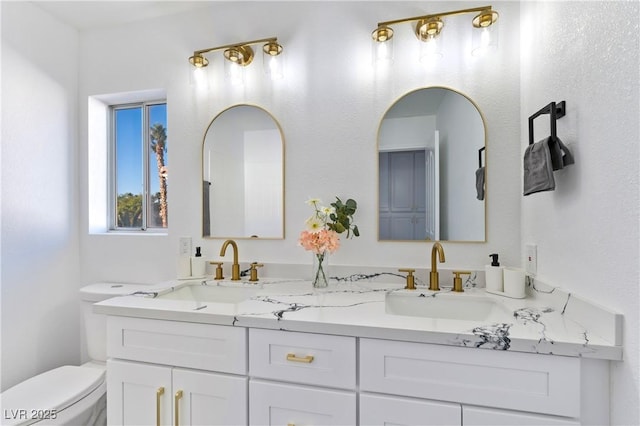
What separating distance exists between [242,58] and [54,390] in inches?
74.3

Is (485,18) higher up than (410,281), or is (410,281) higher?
(485,18)

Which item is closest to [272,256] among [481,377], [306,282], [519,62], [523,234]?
[306,282]

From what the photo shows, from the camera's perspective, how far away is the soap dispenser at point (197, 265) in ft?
5.67

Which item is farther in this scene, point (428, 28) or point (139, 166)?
point (139, 166)

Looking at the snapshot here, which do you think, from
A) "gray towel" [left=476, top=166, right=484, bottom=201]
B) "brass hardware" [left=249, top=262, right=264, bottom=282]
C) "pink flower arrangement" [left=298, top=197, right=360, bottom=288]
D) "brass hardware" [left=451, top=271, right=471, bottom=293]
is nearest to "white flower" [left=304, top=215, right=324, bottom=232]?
"pink flower arrangement" [left=298, top=197, right=360, bottom=288]

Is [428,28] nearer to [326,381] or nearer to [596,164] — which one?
[596,164]

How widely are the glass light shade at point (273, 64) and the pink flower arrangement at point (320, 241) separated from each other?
0.91m

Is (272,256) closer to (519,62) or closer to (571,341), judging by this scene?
(571,341)

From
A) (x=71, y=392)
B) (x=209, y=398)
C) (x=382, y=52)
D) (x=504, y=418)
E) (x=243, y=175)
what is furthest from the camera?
(x=243, y=175)

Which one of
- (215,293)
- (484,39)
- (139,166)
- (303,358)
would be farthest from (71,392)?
(484,39)

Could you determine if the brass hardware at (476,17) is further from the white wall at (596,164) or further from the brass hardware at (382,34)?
the white wall at (596,164)

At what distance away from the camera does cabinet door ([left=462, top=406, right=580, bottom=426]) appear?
882 mm

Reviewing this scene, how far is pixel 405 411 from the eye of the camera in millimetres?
980

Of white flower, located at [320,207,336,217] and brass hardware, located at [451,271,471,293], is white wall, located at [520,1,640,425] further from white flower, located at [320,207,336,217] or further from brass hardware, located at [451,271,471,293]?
white flower, located at [320,207,336,217]
